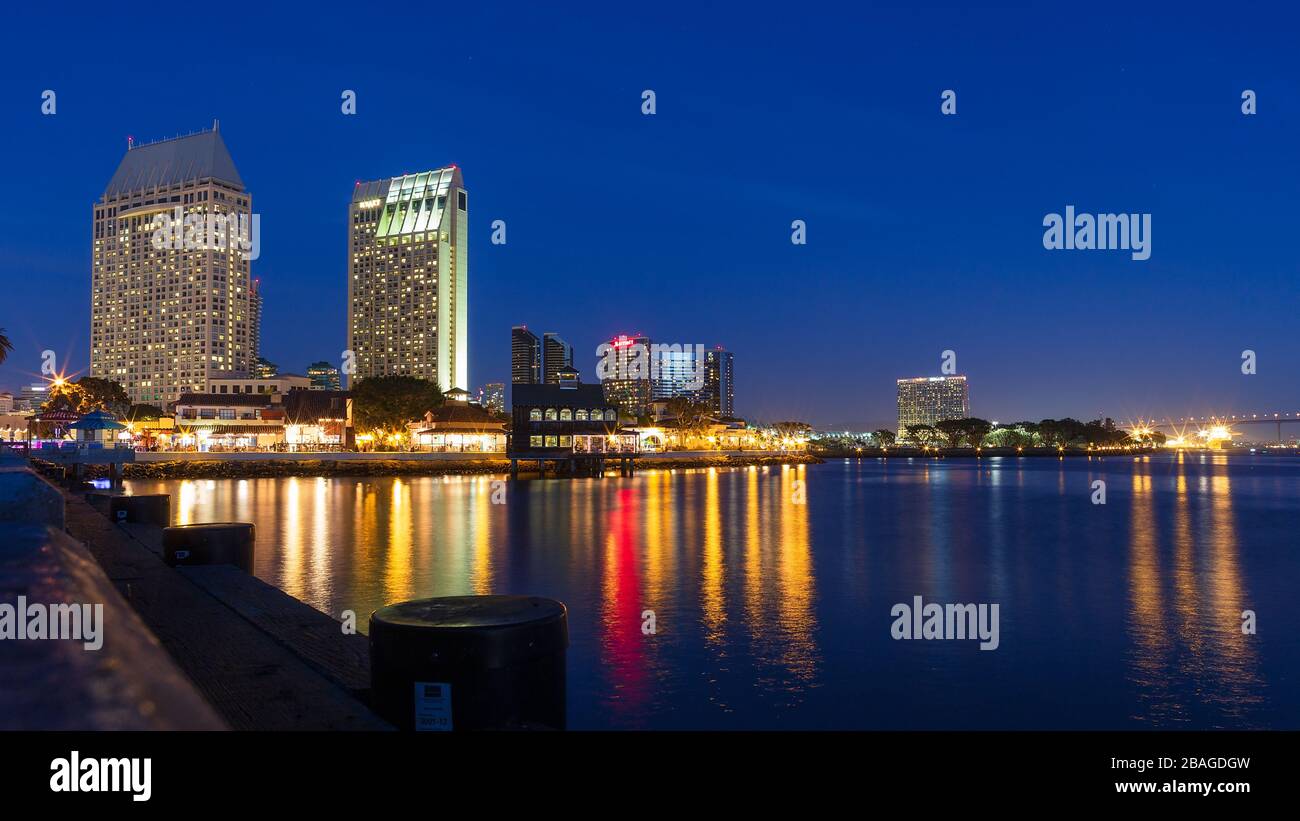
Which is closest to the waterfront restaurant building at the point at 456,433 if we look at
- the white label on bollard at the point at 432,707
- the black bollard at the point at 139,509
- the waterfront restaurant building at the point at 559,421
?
the waterfront restaurant building at the point at 559,421

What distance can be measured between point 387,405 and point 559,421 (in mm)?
28287

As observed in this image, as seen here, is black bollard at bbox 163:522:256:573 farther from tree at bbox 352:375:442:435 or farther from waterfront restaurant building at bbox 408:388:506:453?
tree at bbox 352:375:442:435

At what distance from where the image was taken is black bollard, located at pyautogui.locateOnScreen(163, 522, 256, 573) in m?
14.2

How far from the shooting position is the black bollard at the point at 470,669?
5.99m

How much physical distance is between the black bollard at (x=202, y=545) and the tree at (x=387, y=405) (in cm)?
10446

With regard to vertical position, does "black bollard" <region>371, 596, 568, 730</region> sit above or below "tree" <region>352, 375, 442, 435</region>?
below

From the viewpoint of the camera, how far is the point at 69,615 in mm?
4023

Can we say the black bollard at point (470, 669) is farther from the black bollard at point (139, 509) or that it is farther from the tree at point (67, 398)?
the tree at point (67, 398)

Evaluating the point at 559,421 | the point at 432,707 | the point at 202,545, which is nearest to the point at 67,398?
the point at 559,421

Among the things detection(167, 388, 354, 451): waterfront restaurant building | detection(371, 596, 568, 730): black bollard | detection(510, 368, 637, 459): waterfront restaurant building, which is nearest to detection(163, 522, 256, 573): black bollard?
detection(371, 596, 568, 730): black bollard

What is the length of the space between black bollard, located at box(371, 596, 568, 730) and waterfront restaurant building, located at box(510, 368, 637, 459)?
93329 millimetres

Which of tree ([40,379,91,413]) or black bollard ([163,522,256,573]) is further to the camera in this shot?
tree ([40,379,91,413])
